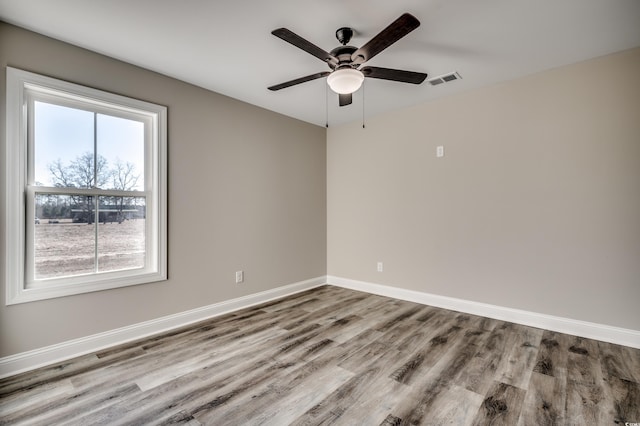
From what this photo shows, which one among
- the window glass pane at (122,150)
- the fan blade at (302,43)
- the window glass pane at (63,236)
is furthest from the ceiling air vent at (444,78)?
the window glass pane at (63,236)

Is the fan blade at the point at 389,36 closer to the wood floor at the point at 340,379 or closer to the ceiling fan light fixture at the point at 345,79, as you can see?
the ceiling fan light fixture at the point at 345,79

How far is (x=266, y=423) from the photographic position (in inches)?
66.1

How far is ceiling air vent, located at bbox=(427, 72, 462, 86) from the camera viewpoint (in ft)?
9.86

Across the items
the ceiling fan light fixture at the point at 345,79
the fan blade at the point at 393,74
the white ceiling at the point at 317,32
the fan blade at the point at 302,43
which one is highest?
the white ceiling at the point at 317,32

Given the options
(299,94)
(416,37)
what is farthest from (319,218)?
(416,37)

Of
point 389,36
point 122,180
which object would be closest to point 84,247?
point 122,180

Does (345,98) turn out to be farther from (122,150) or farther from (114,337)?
(114,337)

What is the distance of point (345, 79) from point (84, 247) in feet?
8.63

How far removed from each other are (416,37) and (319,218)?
2929mm

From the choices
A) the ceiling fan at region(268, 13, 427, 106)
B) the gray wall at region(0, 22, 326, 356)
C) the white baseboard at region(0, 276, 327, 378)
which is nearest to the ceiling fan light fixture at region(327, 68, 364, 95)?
the ceiling fan at region(268, 13, 427, 106)

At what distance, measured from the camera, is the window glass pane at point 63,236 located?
7.73ft

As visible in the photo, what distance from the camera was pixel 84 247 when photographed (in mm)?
2572

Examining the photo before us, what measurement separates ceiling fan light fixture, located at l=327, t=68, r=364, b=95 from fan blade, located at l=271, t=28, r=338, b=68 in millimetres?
118

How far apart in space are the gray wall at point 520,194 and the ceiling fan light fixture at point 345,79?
74.3 inches
